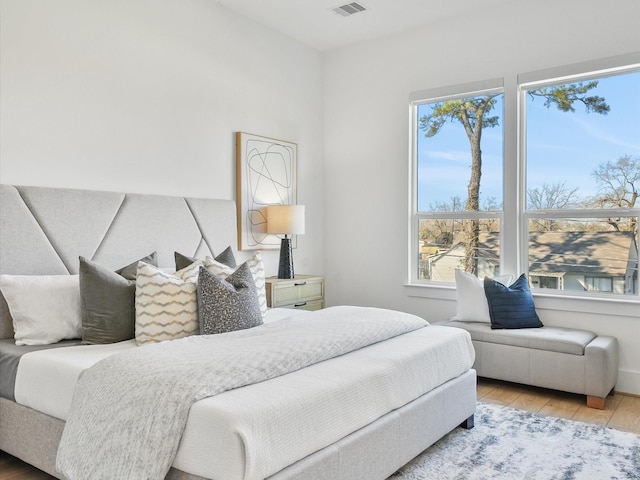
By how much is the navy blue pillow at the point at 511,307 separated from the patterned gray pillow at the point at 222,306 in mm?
1929

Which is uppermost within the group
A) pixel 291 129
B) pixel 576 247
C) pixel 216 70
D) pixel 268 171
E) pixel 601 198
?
pixel 216 70

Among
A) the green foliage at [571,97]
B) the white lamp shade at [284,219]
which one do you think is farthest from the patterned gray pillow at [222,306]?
the green foliage at [571,97]

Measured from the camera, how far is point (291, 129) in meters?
4.90

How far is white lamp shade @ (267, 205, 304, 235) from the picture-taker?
173 inches

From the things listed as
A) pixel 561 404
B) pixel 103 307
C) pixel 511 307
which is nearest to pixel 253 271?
pixel 103 307

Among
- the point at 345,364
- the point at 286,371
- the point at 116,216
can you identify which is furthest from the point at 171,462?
Result: the point at 116,216

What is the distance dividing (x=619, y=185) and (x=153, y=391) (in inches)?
137

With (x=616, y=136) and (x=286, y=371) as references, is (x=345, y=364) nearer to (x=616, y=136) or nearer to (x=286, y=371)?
(x=286, y=371)

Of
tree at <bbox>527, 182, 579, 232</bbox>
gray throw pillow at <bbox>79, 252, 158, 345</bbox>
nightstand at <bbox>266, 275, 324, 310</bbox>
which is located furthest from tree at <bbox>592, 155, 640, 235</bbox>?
gray throw pillow at <bbox>79, 252, 158, 345</bbox>

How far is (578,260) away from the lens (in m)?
3.95

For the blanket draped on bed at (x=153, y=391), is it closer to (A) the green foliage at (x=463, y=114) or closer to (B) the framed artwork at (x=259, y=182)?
(B) the framed artwork at (x=259, y=182)

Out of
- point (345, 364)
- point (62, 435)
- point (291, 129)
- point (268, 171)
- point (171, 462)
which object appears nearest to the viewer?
point (171, 462)

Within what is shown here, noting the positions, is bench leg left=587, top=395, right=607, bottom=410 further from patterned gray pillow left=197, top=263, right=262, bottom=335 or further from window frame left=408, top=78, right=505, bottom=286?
patterned gray pillow left=197, top=263, right=262, bottom=335

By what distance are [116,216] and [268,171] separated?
1.58 m
